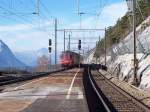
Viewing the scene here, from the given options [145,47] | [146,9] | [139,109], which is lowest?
[139,109]

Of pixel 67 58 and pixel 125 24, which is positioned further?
→ pixel 125 24

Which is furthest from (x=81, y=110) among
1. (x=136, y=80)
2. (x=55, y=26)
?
(x=55, y=26)

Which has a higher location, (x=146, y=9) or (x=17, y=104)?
(x=146, y=9)

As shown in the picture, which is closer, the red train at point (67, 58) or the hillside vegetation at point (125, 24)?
the hillside vegetation at point (125, 24)

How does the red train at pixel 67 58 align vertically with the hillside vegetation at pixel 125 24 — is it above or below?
below

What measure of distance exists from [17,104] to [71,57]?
79.0m

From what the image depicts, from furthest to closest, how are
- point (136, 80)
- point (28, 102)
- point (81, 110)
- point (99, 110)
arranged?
point (136, 80), point (28, 102), point (99, 110), point (81, 110)

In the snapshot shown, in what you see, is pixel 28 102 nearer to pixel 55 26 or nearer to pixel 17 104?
pixel 17 104

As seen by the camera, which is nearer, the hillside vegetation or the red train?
the hillside vegetation

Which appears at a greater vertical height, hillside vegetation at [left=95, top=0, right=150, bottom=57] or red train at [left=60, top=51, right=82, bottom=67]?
hillside vegetation at [left=95, top=0, right=150, bottom=57]

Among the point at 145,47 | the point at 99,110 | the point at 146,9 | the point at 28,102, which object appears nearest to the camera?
→ the point at 99,110

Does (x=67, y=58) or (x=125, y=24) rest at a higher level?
(x=125, y=24)

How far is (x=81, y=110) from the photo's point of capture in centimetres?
2031

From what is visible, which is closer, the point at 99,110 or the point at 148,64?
the point at 99,110
